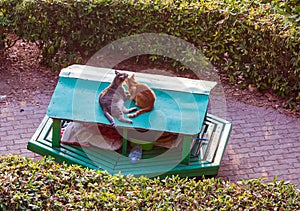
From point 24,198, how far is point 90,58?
4.68 m

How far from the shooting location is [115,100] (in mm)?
7289

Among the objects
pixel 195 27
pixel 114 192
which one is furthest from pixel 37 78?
pixel 114 192

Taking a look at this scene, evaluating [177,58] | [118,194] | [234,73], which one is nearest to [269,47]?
[234,73]

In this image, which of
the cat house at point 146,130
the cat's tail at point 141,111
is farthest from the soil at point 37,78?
the cat's tail at point 141,111

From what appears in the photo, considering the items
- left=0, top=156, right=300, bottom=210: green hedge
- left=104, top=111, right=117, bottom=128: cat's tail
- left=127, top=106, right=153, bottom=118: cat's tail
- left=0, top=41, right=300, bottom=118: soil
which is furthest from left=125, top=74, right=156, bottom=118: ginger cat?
left=0, top=41, right=300, bottom=118: soil

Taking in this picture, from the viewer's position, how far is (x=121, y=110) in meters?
7.25

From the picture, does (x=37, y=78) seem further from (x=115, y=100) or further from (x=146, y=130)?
(x=146, y=130)

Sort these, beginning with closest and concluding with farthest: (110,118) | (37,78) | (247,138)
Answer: (110,118), (247,138), (37,78)

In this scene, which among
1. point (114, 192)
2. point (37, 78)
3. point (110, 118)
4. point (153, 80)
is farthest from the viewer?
point (37, 78)

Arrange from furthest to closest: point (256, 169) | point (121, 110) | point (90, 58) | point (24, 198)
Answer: point (90, 58)
point (256, 169)
point (121, 110)
point (24, 198)

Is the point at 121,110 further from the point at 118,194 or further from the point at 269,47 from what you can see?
the point at 269,47

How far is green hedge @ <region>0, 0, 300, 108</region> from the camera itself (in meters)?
9.24

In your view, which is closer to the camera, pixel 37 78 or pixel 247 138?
pixel 247 138

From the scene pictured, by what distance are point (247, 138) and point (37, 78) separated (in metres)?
3.38
